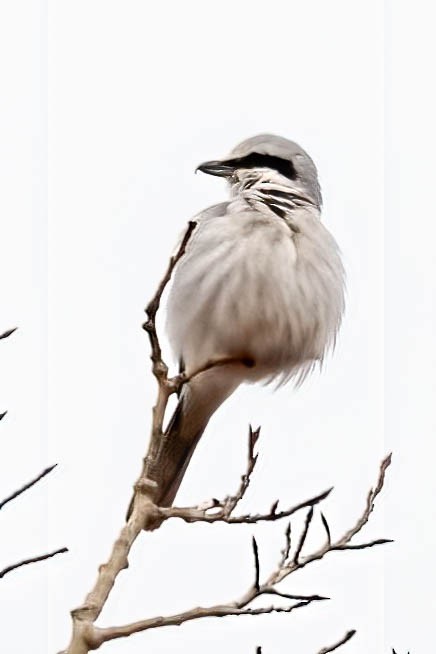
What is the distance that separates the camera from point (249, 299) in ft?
14.6

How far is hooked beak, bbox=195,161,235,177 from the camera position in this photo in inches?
202

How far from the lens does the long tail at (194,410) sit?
15.6ft

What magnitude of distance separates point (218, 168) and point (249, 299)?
0.90 meters

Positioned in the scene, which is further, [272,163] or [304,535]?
[272,163]

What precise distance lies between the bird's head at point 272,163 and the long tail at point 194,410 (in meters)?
0.84

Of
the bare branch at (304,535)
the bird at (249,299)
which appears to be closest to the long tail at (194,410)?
the bird at (249,299)

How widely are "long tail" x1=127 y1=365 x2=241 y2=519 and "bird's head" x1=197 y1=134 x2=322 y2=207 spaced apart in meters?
0.84

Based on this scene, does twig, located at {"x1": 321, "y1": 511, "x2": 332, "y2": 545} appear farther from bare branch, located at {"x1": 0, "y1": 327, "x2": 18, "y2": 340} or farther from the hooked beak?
the hooked beak

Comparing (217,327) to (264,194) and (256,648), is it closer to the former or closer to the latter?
(264,194)

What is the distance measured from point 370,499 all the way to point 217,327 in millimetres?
1329

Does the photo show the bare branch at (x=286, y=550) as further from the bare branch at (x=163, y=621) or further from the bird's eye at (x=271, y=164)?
the bird's eye at (x=271, y=164)

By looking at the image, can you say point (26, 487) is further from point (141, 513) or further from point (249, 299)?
point (249, 299)

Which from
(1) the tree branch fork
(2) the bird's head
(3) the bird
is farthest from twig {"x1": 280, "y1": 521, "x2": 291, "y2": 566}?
(2) the bird's head

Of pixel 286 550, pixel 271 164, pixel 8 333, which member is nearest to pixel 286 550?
pixel 286 550
